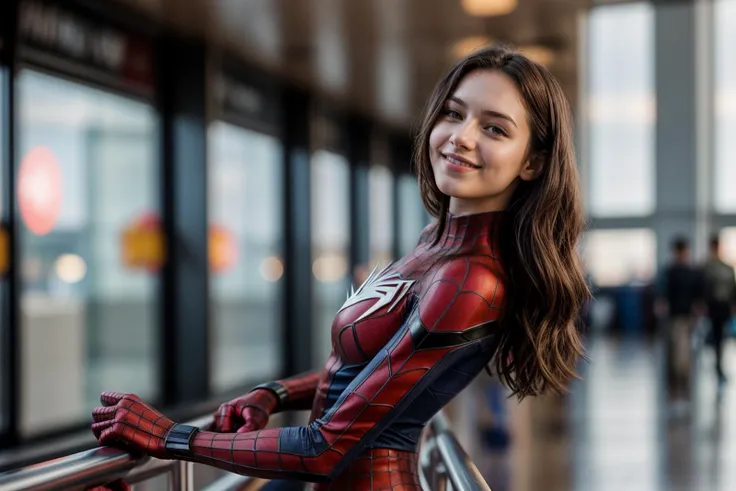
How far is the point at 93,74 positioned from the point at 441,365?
18.6ft

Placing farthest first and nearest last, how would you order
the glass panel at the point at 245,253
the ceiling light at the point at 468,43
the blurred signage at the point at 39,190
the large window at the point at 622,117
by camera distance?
the large window at the point at 622,117
the glass panel at the point at 245,253
the ceiling light at the point at 468,43
the blurred signage at the point at 39,190

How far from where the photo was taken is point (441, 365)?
4.65 feet

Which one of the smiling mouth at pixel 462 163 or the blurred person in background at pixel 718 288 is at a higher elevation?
the smiling mouth at pixel 462 163

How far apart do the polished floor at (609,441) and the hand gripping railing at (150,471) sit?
77.8 inches

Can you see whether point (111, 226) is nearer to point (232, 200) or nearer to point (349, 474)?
point (232, 200)

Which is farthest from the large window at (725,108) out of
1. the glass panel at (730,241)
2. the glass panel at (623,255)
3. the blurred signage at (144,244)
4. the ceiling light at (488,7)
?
the blurred signage at (144,244)

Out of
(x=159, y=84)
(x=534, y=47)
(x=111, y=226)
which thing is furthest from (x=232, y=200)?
(x=534, y=47)

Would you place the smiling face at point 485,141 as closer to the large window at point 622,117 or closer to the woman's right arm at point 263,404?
the woman's right arm at point 263,404

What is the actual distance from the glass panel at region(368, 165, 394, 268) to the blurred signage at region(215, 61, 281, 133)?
3711mm

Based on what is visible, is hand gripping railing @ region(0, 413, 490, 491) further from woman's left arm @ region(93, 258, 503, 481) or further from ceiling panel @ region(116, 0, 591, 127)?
ceiling panel @ region(116, 0, 591, 127)

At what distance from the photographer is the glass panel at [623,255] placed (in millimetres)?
21000

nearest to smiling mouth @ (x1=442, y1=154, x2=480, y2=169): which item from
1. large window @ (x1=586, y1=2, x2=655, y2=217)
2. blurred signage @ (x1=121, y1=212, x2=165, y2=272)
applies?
blurred signage @ (x1=121, y1=212, x2=165, y2=272)

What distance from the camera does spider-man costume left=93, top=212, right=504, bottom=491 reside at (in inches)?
55.1

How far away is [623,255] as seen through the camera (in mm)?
21312
